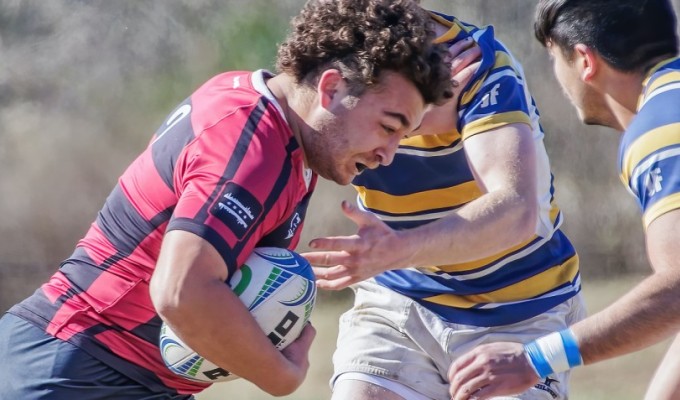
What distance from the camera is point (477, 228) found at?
11.8 feet

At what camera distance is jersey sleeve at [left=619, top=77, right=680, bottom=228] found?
10.4 feet

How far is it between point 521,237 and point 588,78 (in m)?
0.58

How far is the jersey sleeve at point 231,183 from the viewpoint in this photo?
2.76 m

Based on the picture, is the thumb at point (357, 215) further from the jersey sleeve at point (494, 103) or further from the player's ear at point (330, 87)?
the jersey sleeve at point (494, 103)

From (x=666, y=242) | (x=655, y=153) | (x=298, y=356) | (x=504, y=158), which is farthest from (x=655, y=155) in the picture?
(x=298, y=356)

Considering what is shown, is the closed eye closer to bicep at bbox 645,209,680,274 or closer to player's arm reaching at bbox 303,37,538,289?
player's arm reaching at bbox 303,37,538,289

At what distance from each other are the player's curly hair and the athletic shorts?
3.28 feet

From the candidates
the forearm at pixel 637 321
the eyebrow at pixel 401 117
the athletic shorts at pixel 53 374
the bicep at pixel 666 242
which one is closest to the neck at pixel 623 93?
the bicep at pixel 666 242

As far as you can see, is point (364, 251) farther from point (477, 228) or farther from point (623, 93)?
point (623, 93)

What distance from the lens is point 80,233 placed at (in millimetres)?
7012

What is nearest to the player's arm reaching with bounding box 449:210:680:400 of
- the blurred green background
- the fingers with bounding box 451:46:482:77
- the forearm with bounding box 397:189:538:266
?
the forearm with bounding box 397:189:538:266

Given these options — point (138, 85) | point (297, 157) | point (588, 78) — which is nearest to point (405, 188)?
point (588, 78)

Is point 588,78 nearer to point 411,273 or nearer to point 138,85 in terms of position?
point 411,273

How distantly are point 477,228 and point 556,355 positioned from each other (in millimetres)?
500
